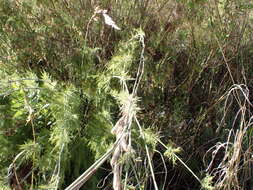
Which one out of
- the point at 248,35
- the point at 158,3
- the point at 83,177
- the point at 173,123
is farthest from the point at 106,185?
the point at 248,35

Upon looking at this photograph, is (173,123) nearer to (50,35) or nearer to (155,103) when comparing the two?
(155,103)

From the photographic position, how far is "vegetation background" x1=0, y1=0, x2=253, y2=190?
1.57 metres

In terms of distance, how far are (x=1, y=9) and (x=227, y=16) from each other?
1.48 m

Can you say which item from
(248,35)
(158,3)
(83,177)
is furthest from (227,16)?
(83,177)

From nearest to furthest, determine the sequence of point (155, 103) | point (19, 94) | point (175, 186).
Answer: point (19, 94)
point (175, 186)
point (155, 103)

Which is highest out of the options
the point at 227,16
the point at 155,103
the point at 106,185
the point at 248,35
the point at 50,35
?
the point at 50,35

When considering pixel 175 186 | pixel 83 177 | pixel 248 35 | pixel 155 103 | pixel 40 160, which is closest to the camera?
pixel 83 177

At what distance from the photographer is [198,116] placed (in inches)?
78.5

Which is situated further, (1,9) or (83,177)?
(1,9)

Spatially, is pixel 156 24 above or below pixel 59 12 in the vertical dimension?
below

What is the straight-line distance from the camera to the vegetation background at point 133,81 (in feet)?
5.14

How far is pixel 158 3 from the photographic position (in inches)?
90.7

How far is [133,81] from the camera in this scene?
2.00 metres

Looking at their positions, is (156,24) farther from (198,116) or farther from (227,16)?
(198,116)
